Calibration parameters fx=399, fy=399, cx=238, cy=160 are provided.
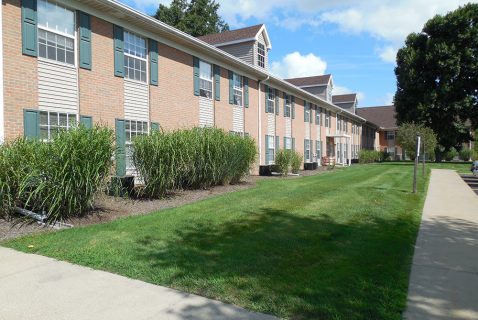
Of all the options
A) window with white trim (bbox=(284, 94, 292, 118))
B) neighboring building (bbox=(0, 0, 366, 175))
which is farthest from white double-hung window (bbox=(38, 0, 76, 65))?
window with white trim (bbox=(284, 94, 292, 118))

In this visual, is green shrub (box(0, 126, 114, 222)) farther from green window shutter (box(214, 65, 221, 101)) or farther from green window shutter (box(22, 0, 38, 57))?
green window shutter (box(214, 65, 221, 101))

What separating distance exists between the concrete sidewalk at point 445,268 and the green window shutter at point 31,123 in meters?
8.69

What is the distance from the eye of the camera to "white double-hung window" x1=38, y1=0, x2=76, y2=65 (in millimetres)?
10023

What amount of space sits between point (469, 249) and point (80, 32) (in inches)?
408

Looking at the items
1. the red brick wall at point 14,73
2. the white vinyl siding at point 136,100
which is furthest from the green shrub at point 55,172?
the white vinyl siding at point 136,100

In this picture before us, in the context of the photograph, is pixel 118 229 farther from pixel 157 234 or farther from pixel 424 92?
pixel 424 92

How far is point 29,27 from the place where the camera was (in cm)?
954

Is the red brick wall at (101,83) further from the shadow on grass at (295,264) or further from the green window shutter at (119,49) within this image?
the shadow on grass at (295,264)

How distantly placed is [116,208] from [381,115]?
212 feet

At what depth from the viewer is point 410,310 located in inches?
148

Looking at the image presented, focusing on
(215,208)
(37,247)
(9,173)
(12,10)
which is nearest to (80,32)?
(12,10)

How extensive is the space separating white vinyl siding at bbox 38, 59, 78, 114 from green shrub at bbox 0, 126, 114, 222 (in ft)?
8.54

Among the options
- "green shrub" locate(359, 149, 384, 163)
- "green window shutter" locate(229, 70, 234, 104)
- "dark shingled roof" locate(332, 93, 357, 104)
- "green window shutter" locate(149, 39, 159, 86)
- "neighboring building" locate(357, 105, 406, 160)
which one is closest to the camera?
"green window shutter" locate(149, 39, 159, 86)

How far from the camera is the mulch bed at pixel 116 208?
7.08 meters
